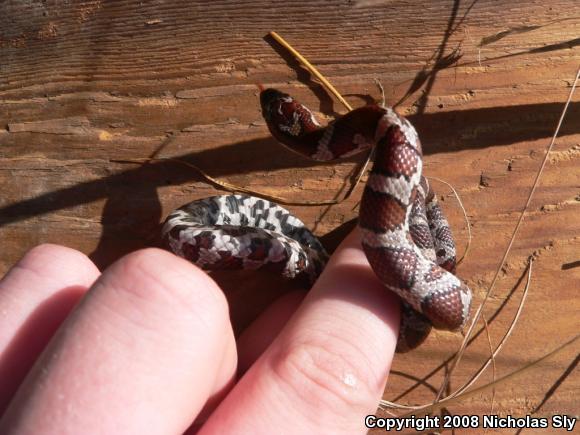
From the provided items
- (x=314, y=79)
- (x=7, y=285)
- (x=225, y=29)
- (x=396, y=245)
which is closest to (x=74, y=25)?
(x=225, y=29)

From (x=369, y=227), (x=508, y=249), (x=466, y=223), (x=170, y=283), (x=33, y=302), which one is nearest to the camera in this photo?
(x=170, y=283)

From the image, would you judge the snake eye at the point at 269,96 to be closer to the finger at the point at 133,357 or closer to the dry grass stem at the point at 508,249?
the finger at the point at 133,357

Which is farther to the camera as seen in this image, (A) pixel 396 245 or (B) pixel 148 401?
(A) pixel 396 245

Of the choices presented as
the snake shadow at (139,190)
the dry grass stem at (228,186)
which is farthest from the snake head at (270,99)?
the dry grass stem at (228,186)

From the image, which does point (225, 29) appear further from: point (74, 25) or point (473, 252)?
point (473, 252)

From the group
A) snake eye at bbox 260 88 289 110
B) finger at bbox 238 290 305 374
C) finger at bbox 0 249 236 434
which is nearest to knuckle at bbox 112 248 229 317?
finger at bbox 0 249 236 434

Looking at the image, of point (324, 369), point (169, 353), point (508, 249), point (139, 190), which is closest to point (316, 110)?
point (139, 190)

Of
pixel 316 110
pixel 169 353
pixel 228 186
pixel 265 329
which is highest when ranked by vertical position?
pixel 316 110

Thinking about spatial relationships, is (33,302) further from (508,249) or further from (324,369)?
(508,249)
